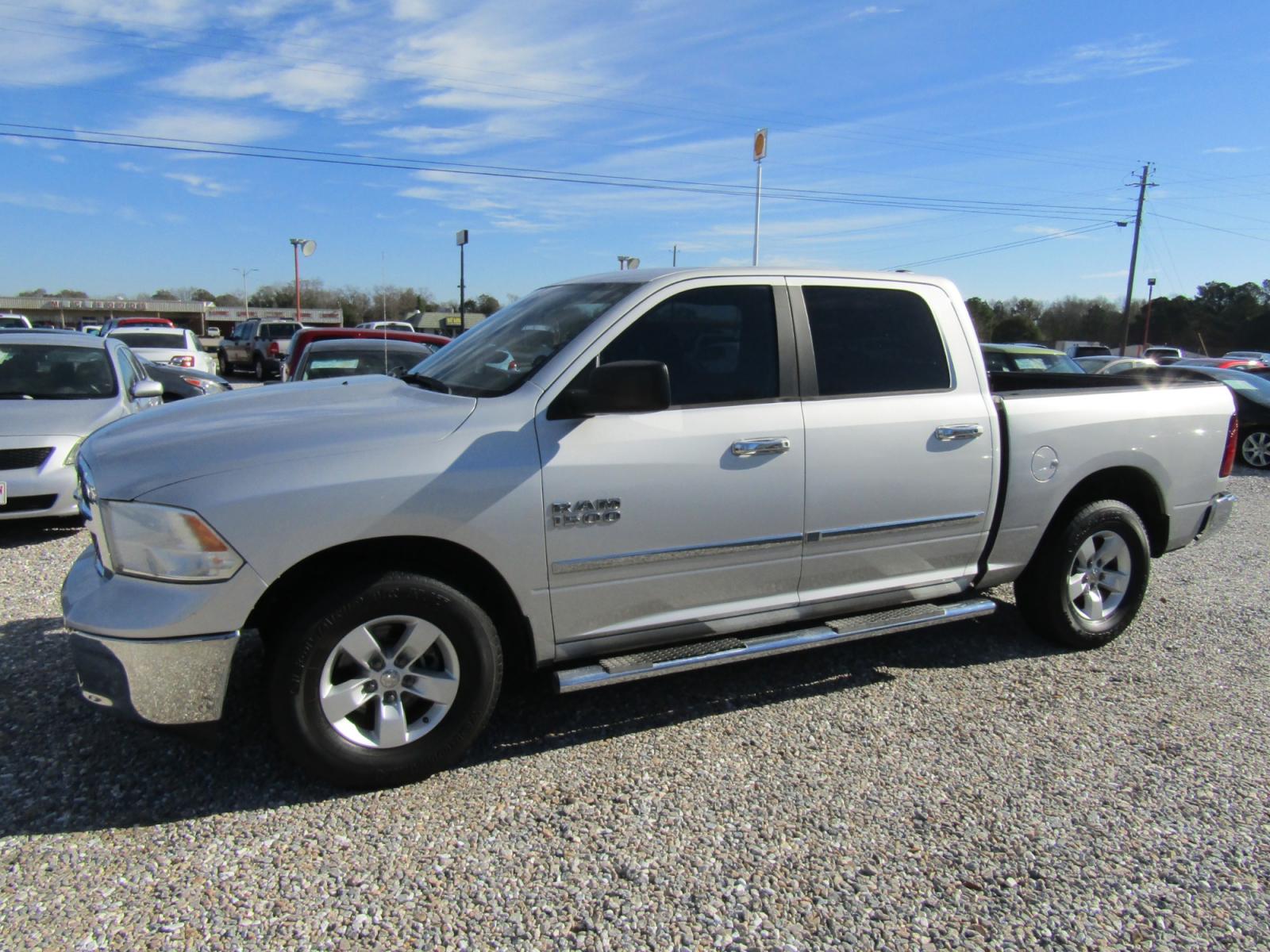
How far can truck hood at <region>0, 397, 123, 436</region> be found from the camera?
6.49 meters

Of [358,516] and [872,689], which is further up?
[358,516]

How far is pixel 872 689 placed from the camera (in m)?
4.18

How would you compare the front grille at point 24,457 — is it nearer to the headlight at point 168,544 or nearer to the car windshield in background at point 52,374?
the car windshield in background at point 52,374

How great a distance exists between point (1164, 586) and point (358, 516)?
18.2 feet

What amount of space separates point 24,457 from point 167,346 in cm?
1457

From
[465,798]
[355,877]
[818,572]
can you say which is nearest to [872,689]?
[818,572]

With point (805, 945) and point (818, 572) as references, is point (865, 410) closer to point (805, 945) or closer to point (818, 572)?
point (818, 572)

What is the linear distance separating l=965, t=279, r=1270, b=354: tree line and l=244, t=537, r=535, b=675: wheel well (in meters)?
53.9

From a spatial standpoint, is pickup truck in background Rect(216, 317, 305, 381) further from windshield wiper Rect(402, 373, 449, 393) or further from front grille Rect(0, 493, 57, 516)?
windshield wiper Rect(402, 373, 449, 393)

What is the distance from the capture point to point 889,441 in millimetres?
3891

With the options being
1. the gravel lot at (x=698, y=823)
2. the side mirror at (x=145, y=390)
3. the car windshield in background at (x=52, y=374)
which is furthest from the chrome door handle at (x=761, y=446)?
the car windshield in background at (x=52, y=374)

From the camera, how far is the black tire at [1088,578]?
4.55 metres

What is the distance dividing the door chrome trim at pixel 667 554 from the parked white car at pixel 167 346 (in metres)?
17.0

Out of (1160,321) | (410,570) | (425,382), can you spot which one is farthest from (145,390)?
(1160,321)
